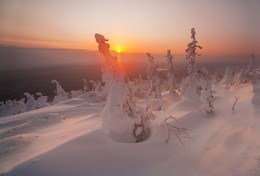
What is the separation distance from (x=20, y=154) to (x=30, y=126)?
4.34 metres

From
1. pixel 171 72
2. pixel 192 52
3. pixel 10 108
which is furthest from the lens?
pixel 10 108

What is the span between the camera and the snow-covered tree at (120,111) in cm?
516

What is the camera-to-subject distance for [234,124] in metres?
6.90

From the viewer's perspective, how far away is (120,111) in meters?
5.42

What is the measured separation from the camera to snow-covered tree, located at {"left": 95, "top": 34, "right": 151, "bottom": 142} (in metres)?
5.16

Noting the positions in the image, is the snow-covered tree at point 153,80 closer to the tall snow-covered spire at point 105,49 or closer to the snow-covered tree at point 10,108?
the tall snow-covered spire at point 105,49

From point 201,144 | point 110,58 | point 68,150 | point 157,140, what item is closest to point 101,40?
point 110,58

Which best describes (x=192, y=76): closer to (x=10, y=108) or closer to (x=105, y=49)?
(x=105, y=49)

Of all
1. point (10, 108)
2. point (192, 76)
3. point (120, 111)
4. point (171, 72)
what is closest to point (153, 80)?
point (171, 72)

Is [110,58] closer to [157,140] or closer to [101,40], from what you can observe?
[101,40]

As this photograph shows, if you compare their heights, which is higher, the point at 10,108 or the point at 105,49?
the point at 105,49

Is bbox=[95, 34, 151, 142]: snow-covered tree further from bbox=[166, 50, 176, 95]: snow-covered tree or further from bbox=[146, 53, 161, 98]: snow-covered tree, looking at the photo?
bbox=[166, 50, 176, 95]: snow-covered tree

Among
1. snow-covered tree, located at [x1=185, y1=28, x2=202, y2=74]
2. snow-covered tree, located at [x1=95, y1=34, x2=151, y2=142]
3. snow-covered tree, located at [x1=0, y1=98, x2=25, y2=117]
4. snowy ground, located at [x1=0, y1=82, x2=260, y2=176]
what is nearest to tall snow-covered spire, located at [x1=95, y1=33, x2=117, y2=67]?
snow-covered tree, located at [x1=95, y1=34, x2=151, y2=142]

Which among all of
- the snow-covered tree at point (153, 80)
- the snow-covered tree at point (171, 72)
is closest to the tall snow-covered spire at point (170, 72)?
the snow-covered tree at point (171, 72)
